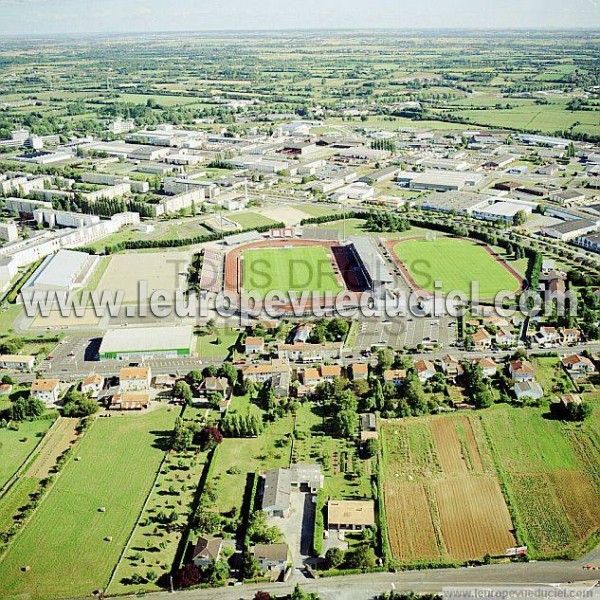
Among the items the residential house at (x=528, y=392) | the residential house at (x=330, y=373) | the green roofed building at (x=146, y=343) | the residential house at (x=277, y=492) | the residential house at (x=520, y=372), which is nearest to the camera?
the residential house at (x=277, y=492)

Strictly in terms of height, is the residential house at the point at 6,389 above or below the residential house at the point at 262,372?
below

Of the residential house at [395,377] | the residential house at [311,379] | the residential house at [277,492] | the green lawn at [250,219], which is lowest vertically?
the green lawn at [250,219]

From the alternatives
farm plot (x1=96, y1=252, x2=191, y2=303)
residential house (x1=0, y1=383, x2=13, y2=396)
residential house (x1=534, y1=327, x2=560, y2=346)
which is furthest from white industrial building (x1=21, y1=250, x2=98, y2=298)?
residential house (x1=534, y1=327, x2=560, y2=346)

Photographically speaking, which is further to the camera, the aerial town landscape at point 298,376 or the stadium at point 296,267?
the stadium at point 296,267

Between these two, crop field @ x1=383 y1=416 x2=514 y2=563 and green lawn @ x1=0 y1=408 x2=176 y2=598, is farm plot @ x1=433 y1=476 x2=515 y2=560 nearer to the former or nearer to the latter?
crop field @ x1=383 y1=416 x2=514 y2=563

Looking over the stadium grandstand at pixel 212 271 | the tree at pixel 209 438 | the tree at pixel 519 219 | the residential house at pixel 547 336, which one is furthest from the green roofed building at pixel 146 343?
the tree at pixel 519 219

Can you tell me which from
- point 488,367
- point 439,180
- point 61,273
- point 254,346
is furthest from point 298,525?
point 439,180

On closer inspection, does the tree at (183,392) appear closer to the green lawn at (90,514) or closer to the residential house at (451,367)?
the green lawn at (90,514)

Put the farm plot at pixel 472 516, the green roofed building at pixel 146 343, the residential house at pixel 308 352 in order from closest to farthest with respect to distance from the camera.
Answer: the farm plot at pixel 472 516 → the green roofed building at pixel 146 343 → the residential house at pixel 308 352
